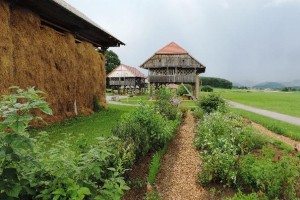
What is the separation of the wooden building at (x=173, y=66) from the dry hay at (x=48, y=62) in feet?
67.5

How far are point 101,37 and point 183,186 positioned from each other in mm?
13600

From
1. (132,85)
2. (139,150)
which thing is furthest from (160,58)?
(139,150)

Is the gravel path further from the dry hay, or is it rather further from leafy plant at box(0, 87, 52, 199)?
the dry hay

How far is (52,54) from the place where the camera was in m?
13.4

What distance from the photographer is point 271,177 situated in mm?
6215


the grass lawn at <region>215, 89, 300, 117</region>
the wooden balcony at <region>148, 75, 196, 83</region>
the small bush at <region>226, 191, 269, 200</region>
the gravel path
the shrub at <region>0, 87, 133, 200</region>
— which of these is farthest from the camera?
the wooden balcony at <region>148, 75, 196, 83</region>

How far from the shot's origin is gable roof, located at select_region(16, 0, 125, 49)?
38.8ft

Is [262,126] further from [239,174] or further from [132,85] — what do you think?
[132,85]

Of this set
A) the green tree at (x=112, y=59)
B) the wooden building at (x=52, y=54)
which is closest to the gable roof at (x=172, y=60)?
the wooden building at (x=52, y=54)

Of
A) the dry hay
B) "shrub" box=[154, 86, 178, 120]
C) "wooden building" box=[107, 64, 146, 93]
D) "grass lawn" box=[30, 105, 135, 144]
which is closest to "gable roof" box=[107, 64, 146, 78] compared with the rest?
"wooden building" box=[107, 64, 146, 93]

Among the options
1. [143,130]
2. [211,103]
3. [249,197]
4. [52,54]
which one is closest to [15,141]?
[249,197]

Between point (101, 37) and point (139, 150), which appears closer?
point (139, 150)

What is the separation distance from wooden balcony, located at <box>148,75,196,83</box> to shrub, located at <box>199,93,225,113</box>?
2142cm

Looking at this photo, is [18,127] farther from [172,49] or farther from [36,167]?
[172,49]
